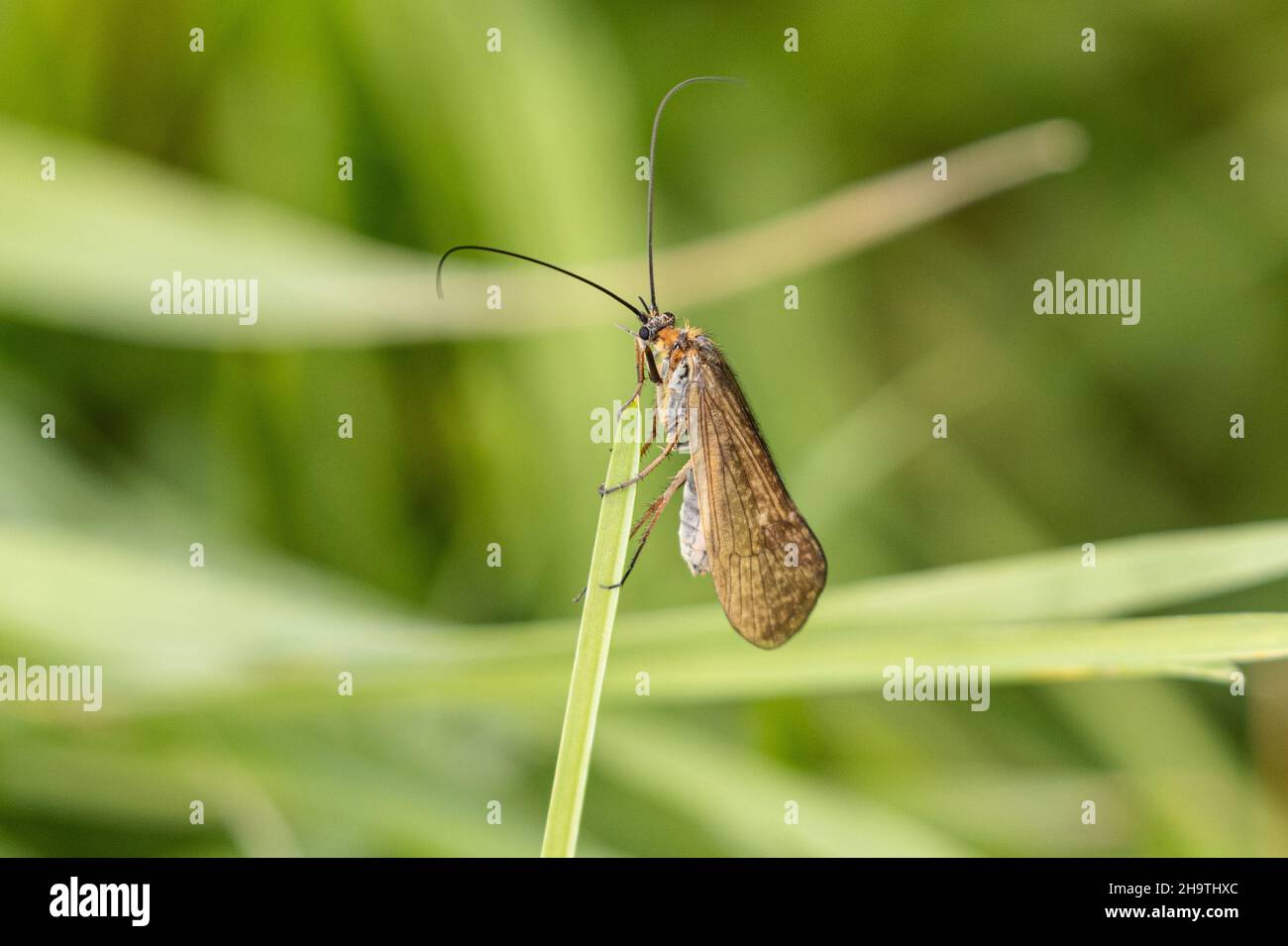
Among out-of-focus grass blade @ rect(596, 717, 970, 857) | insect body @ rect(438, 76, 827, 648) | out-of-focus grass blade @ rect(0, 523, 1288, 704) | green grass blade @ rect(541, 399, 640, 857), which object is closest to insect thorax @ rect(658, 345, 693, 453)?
insect body @ rect(438, 76, 827, 648)

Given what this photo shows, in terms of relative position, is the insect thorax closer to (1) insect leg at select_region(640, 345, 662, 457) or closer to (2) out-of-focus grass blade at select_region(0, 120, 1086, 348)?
(1) insect leg at select_region(640, 345, 662, 457)

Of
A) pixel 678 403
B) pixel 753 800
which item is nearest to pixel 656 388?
pixel 678 403

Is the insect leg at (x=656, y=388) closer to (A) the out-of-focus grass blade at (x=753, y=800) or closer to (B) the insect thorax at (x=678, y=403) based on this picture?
(B) the insect thorax at (x=678, y=403)

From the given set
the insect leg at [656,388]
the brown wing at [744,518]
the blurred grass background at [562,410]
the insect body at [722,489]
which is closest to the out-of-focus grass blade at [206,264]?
the blurred grass background at [562,410]

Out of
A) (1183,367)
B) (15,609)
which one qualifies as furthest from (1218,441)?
(15,609)

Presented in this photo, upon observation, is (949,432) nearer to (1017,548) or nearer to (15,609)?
(1017,548)

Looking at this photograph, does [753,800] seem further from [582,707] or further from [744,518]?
[582,707]
